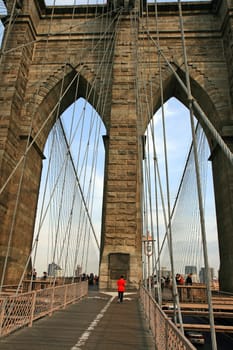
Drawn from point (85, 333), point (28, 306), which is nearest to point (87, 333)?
point (85, 333)

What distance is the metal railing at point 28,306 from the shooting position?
12.1 ft

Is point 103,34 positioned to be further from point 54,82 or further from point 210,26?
point 210,26

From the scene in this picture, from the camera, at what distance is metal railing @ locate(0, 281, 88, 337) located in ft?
12.1

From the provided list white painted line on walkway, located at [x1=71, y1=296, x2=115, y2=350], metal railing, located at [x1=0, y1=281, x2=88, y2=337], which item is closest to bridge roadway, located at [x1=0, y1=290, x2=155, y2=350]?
white painted line on walkway, located at [x1=71, y1=296, x2=115, y2=350]

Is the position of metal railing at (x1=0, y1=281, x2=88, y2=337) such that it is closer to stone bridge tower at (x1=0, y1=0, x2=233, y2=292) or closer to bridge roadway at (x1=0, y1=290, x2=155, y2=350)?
bridge roadway at (x1=0, y1=290, x2=155, y2=350)

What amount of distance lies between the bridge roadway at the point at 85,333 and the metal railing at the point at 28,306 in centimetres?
11

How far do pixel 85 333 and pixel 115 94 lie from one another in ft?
30.9

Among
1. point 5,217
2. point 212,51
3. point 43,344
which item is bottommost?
point 43,344

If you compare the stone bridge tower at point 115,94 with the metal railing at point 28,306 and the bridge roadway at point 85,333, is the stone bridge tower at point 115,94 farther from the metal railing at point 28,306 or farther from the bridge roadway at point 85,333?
the bridge roadway at point 85,333

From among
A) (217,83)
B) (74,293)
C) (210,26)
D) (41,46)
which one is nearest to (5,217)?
(74,293)

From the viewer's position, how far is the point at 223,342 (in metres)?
10.9

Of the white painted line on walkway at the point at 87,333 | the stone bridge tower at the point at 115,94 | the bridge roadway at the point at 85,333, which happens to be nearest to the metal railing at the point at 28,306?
the bridge roadway at the point at 85,333

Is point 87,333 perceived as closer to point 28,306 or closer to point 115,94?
point 28,306

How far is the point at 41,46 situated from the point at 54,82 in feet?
7.36
